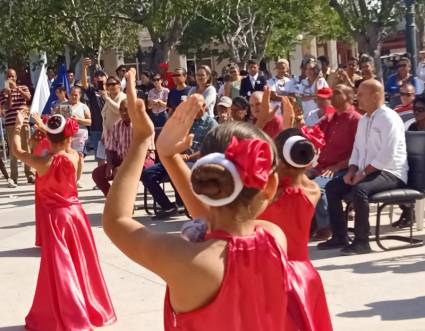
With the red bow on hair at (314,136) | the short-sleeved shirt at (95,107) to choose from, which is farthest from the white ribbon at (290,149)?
the short-sleeved shirt at (95,107)

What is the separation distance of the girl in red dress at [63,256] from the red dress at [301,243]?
258 cm

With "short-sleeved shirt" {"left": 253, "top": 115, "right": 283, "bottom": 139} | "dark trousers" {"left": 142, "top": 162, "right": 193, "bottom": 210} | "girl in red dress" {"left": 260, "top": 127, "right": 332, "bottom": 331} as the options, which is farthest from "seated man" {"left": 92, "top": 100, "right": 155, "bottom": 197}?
"girl in red dress" {"left": 260, "top": 127, "right": 332, "bottom": 331}

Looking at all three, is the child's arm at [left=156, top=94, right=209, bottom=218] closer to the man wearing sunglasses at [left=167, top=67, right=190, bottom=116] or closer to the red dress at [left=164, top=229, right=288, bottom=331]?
the red dress at [left=164, top=229, right=288, bottom=331]

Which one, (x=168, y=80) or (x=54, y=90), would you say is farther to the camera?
(x=168, y=80)

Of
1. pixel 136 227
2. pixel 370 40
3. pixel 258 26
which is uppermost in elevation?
pixel 258 26

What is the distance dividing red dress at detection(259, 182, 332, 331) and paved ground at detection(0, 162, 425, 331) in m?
2.03

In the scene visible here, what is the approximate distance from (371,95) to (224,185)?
6.33m

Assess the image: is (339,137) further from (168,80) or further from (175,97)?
(168,80)

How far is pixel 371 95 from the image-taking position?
880 cm

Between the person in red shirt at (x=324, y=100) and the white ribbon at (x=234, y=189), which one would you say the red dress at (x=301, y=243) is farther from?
the person in red shirt at (x=324, y=100)

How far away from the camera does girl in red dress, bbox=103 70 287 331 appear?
268cm

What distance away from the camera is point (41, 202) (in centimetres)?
725

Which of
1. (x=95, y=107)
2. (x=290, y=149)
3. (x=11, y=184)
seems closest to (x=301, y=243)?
(x=290, y=149)

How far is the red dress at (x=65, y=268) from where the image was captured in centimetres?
668
